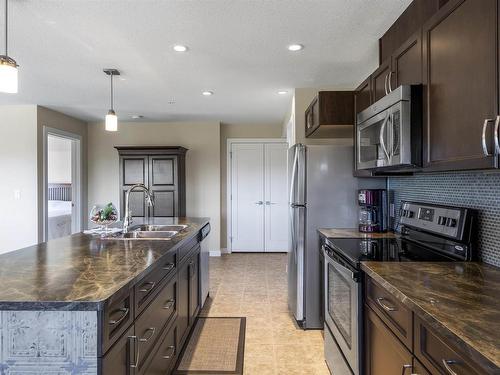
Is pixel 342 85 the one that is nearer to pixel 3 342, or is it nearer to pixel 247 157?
pixel 247 157

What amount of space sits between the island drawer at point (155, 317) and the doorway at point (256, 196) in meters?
4.04

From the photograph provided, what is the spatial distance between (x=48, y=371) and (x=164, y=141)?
5208mm

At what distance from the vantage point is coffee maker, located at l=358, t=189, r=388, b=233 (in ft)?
9.04

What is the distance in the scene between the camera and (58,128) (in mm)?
5211

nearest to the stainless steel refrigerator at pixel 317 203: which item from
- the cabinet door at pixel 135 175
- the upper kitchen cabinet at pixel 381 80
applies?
the upper kitchen cabinet at pixel 381 80

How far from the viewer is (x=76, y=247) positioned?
208cm

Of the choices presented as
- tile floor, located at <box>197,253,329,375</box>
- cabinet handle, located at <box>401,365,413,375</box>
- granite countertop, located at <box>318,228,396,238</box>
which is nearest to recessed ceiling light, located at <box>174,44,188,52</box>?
granite countertop, located at <box>318,228,396,238</box>

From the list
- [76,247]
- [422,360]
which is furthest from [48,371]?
[422,360]

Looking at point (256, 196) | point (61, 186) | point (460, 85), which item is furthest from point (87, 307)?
point (61, 186)

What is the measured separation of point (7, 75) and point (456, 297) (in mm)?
2261

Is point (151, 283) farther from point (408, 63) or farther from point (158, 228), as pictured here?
point (408, 63)

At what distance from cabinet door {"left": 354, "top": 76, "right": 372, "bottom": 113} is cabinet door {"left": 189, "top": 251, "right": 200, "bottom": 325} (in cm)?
186

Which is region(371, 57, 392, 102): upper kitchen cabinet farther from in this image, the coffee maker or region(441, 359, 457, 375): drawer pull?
region(441, 359, 457, 375): drawer pull

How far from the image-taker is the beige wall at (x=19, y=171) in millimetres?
4664
